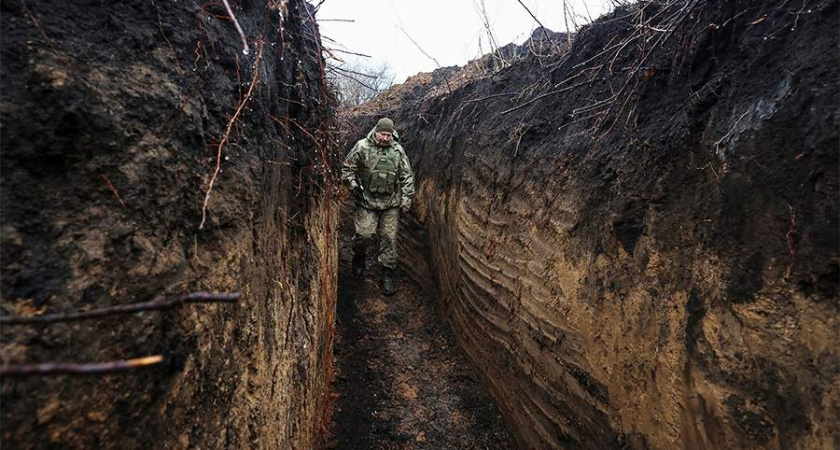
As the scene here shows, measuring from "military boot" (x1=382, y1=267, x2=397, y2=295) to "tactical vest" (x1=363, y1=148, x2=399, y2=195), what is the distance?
100cm

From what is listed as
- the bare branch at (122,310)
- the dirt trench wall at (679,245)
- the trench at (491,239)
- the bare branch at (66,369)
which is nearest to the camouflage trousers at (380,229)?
the trench at (491,239)

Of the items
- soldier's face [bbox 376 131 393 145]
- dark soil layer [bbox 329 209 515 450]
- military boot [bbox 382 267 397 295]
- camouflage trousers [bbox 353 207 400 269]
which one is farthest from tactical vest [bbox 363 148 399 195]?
dark soil layer [bbox 329 209 515 450]

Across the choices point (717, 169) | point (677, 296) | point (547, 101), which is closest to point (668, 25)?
point (717, 169)

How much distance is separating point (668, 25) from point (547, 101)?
1254mm

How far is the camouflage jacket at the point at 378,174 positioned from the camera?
5.33 meters

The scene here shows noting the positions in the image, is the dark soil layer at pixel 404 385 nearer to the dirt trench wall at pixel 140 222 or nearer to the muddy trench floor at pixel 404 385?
the muddy trench floor at pixel 404 385

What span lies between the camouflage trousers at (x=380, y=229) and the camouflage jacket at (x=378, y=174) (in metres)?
0.11

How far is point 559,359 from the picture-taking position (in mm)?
2748

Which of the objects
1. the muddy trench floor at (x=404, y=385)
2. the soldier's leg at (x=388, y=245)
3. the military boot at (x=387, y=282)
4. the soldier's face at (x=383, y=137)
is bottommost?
the muddy trench floor at (x=404, y=385)

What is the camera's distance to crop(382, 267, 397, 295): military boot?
5590mm

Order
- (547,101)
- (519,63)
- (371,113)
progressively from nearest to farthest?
(547,101) < (519,63) < (371,113)

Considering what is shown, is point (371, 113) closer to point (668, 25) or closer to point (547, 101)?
point (547, 101)

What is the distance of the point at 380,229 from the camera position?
222 inches

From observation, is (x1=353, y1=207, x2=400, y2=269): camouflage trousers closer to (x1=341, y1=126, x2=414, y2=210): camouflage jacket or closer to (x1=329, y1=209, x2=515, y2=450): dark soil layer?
(x1=341, y1=126, x2=414, y2=210): camouflage jacket
